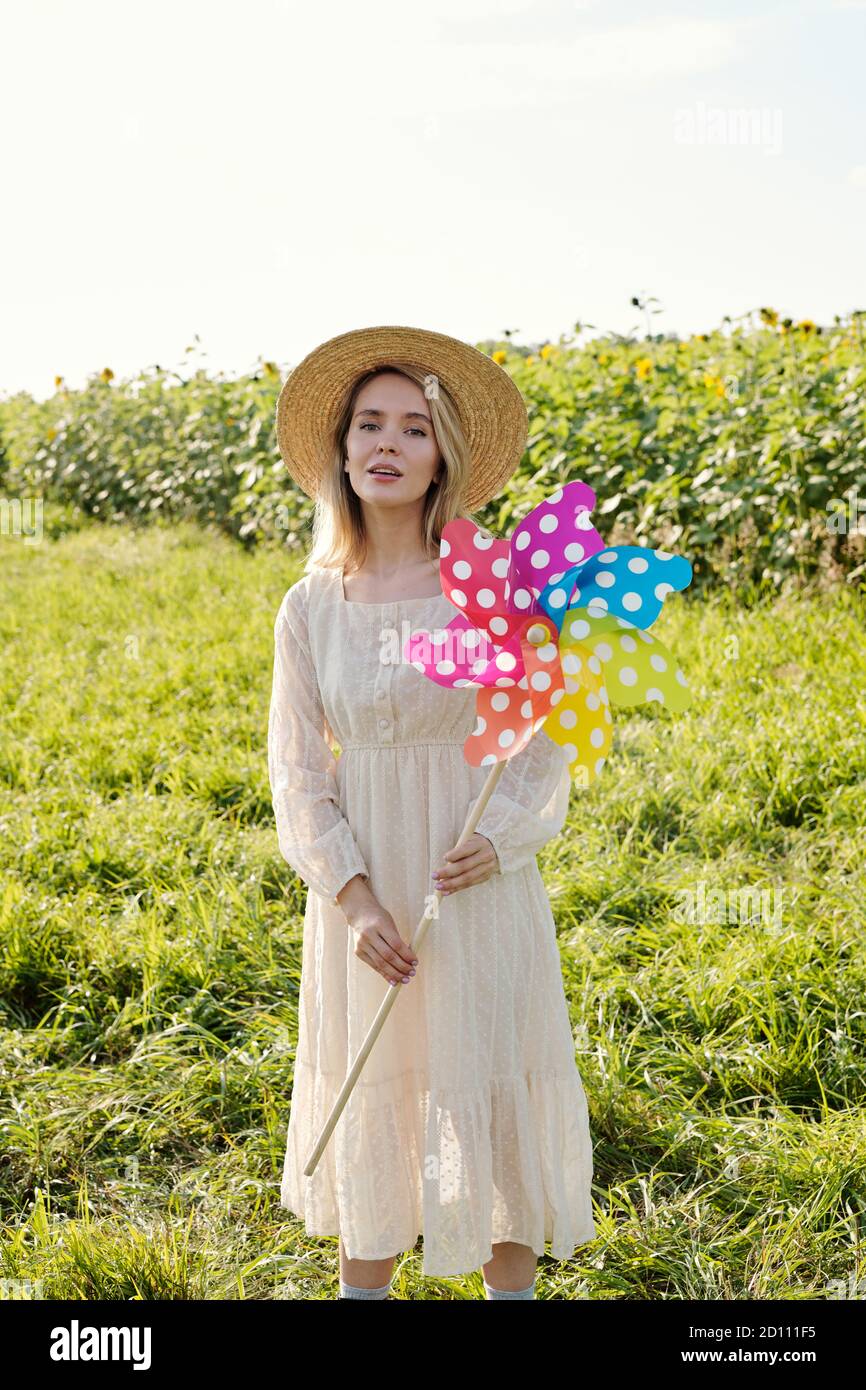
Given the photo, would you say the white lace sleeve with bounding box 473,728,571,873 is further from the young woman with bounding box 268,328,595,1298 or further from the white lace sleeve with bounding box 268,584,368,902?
the white lace sleeve with bounding box 268,584,368,902

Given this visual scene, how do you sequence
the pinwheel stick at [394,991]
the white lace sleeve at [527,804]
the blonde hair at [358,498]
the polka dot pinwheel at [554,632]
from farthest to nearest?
the blonde hair at [358,498] → the white lace sleeve at [527,804] → the pinwheel stick at [394,991] → the polka dot pinwheel at [554,632]

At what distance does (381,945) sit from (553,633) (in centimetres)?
53

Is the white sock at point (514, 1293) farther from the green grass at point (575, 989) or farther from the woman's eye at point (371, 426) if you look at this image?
the woman's eye at point (371, 426)

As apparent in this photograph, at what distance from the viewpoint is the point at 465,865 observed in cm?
188

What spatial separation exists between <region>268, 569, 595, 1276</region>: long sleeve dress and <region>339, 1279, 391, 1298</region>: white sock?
4.8 inches

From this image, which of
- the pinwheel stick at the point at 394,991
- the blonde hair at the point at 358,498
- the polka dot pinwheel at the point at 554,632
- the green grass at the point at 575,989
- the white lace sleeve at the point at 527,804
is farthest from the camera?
the green grass at the point at 575,989

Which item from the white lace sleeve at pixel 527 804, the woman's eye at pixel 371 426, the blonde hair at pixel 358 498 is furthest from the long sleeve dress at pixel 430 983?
the woman's eye at pixel 371 426

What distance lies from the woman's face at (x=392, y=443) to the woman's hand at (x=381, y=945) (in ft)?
2.07

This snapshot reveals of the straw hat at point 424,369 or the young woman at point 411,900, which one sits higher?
the straw hat at point 424,369

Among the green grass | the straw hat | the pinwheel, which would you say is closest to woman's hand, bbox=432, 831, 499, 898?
the pinwheel

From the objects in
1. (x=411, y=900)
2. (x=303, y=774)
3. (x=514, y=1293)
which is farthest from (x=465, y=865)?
(x=514, y=1293)

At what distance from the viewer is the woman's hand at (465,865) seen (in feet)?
6.15

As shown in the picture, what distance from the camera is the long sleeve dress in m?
1.93
